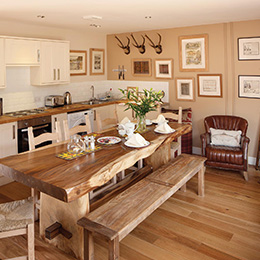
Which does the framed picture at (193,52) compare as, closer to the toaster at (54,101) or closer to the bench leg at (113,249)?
the toaster at (54,101)

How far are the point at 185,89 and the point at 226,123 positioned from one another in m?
1.17

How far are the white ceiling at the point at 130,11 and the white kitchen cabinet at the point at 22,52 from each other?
1.19ft

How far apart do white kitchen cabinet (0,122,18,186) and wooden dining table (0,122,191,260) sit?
153 centimetres

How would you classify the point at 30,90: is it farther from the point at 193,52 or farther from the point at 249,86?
the point at 249,86

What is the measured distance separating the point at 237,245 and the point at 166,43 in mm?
4319

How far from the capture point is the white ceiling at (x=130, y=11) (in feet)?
12.1

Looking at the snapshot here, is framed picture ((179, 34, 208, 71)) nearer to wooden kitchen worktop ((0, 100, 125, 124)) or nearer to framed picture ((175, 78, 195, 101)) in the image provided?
framed picture ((175, 78, 195, 101))

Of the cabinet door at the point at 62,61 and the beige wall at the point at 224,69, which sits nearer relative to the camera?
the beige wall at the point at 224,69

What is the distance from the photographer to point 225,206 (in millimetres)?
3762

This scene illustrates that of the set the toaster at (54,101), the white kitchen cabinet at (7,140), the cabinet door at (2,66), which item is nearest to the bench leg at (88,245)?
the white kitchen cabinet at (7,140)

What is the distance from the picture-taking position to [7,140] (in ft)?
14.6

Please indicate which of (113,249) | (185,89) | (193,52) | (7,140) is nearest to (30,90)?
(7,140)

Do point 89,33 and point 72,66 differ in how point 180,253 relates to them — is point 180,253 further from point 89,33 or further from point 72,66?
point 89,33

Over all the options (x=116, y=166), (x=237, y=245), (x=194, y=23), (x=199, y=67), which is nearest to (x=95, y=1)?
(x=116, y=166)
